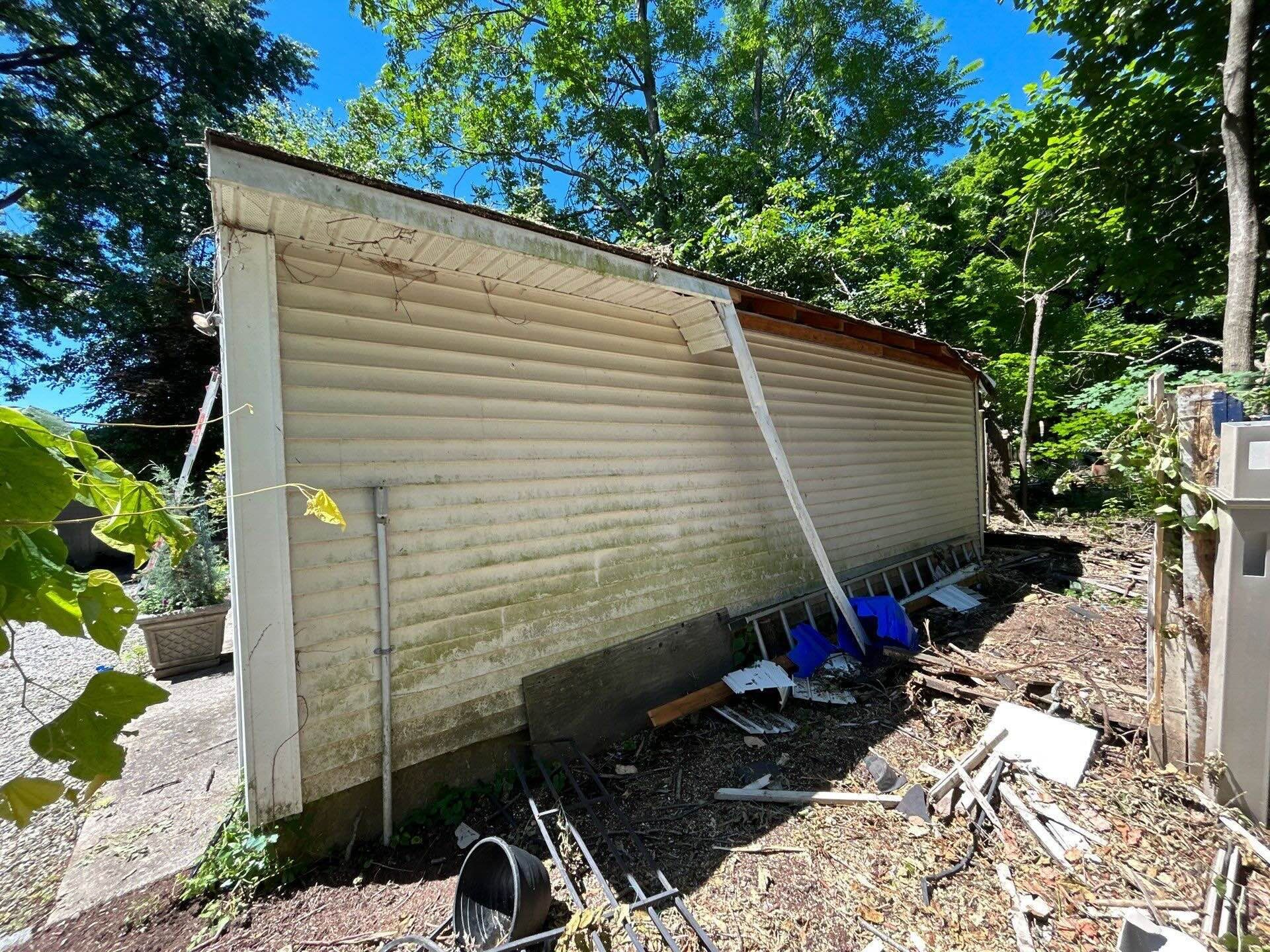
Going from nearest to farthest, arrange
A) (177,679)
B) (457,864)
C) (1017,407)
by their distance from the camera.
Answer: (457,864), (177,679), (1017,407)

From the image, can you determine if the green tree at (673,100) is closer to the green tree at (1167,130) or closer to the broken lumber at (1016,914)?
the green tree at (1167,130)

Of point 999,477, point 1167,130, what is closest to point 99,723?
point 1167,130

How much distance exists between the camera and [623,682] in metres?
3.53

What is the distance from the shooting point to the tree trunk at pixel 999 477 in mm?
10008

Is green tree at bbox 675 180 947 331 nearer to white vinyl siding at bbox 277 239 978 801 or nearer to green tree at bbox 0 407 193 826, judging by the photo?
white vinyl siding at bbox 277 239 978 801

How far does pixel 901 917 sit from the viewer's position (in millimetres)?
2105

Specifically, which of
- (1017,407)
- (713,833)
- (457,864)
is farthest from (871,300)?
(457,864)

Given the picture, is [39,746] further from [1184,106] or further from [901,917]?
[1184,106]

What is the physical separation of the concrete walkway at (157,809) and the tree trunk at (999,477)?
11871 mm

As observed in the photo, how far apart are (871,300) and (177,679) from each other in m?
11.4

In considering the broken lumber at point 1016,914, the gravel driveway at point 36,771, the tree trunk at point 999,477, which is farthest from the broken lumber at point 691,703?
the tree trunk at point 999,477

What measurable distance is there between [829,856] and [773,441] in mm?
2638

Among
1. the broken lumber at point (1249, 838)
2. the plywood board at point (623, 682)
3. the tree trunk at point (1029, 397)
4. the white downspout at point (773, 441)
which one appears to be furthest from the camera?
the tree trunk at point (1029, 397)

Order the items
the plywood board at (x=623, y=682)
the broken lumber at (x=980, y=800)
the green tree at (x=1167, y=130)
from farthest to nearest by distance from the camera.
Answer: the green tree at (x=1167, y=130) → the plywood board at (x=623, y=682) → the broken lumber at (x=980, y=800)
